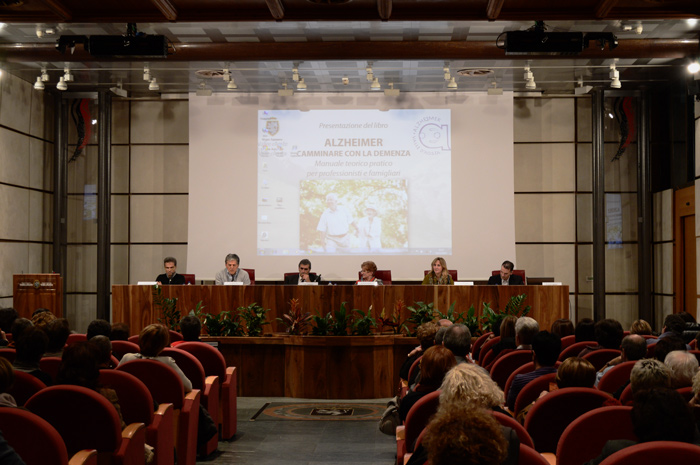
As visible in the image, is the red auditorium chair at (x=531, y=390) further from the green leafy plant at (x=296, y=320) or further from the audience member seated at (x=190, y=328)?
the green leafy plant at (x=296, y=320)

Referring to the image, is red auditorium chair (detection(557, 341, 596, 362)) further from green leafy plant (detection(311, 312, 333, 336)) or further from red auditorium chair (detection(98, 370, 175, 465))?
green leafy plant (detection(311, 312, 333, 336))

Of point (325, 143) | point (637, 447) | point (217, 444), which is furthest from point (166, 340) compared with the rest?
point (325, 143)

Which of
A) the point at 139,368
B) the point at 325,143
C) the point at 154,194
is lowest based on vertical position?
the point at 139,368

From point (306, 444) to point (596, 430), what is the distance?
3.09 meters

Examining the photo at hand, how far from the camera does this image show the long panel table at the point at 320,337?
23.7ft

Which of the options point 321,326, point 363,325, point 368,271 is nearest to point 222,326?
point 321,326

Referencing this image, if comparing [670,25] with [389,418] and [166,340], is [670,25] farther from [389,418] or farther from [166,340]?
[166,340]

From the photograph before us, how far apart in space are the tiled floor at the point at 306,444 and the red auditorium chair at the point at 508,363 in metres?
0.92

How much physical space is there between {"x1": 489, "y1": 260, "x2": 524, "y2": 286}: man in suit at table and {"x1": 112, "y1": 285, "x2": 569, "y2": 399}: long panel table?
4.63 ft

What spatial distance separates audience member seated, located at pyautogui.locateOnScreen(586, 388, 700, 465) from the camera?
200cm

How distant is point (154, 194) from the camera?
11898mm

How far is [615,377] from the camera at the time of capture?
376cm

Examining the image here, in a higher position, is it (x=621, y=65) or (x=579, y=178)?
(x=621, y=65)

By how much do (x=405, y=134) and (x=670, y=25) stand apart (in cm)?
394
